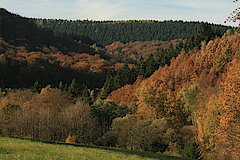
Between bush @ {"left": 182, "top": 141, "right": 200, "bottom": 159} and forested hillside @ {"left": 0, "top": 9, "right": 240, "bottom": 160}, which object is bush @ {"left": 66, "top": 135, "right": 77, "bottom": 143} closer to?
forested hillside @ {"left": 0, "top": 9, "right": 240, "bottom": 160}

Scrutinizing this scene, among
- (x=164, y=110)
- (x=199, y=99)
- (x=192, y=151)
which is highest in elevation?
(x=199, y=99)

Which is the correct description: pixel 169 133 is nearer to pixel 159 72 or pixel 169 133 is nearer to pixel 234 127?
pixel 234 127

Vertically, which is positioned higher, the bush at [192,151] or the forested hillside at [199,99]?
the forested hillside at [199,99]

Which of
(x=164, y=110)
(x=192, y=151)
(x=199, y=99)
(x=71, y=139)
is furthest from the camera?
(x=164, y=110)

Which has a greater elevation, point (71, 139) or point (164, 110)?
point (164, 110)

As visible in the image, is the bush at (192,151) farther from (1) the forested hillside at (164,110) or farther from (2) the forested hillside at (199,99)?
(2) the forested hillside at (199,99)

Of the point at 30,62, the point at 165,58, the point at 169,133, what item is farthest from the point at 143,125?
the point at 30,62

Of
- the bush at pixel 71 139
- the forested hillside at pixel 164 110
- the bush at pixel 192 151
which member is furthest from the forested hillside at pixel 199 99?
the bush at pixel 71 139

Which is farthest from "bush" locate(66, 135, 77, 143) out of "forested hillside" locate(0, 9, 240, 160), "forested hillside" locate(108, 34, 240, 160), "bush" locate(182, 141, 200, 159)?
"bush" locate(182, 141, 200, 159)

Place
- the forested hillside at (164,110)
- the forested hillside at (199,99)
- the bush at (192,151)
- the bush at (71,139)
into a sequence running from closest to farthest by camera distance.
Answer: the forested hillside at (199,99) → the forested hillside at (164,110) → the bush at (192,151) → the bush at (71,139)

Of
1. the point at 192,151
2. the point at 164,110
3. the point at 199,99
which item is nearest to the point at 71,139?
the point at 192,151

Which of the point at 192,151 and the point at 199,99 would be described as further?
the point at 199,99

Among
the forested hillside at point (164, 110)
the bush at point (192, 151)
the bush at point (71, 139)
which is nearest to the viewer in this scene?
the forested hillside at point (164, 110)

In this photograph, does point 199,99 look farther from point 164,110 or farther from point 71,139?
point 71,139
